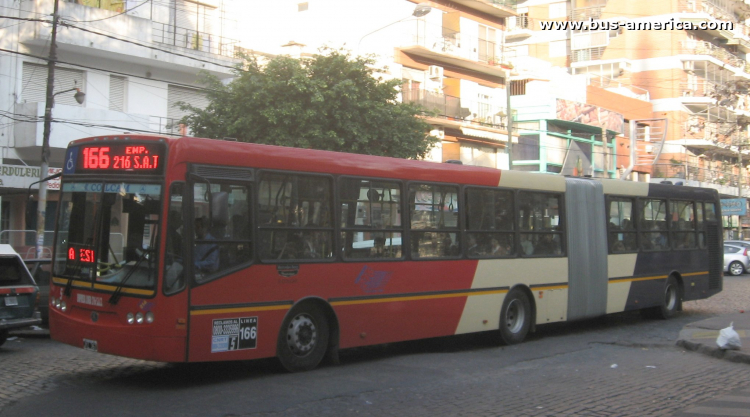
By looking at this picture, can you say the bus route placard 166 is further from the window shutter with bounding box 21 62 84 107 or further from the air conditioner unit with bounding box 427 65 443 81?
the air conditioner unit with bounding box 427 65 443 81

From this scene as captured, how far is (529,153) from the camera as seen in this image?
38250mm

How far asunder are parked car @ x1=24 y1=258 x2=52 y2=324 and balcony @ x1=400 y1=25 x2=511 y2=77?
20.5 metres

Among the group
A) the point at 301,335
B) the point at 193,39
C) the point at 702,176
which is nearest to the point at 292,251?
the point at 301,335

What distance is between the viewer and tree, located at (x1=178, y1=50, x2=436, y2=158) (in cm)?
2067

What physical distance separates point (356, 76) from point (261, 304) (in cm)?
1367

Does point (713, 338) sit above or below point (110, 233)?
below

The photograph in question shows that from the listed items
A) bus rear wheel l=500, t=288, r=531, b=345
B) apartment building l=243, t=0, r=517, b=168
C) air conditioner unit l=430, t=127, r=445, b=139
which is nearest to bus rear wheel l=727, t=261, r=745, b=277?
apartment building l=243, t=0, r=517, b=168

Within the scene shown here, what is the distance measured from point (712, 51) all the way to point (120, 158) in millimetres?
56564

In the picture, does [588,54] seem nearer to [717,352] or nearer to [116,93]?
[116,93]

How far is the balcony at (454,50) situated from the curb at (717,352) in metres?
21.3

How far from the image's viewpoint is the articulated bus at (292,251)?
8305 mm

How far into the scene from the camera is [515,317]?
13023mm

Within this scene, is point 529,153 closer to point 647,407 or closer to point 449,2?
point 449,2

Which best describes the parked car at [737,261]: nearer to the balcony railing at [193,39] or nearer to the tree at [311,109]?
the tree at [311,109]
